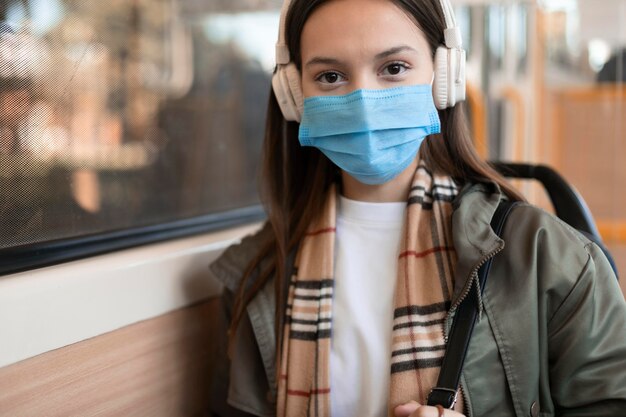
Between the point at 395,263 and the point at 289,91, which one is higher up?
the point at 289,91

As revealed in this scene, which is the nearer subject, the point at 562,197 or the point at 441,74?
the point at 441,74

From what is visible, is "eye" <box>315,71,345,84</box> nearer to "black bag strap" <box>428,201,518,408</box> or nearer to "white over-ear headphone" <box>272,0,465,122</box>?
"white over-ear headphone" <box>272,0,465,122</box>

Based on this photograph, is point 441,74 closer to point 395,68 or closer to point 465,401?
point 395,68

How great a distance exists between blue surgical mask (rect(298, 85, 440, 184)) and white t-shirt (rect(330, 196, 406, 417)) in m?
0.16

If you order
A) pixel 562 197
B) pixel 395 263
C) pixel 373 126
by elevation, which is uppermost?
pixel 373 126

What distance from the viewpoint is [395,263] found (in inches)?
54.6

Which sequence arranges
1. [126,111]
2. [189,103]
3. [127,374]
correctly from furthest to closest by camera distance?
[189,103] → [126,111] → [127,374]

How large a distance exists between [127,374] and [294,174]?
0.56 m

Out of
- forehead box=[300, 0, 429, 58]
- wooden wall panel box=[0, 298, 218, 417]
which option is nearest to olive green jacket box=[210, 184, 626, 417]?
forehead box=[300, 0, 429, 58]

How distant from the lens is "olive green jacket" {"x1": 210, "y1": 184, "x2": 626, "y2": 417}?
1.19 meters

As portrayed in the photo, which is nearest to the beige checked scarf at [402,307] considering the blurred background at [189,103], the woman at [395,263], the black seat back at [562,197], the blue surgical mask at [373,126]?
the woman at [395,263]

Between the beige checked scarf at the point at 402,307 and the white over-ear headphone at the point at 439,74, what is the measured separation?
6.7 inches

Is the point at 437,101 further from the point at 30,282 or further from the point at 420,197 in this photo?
the point at 30,282

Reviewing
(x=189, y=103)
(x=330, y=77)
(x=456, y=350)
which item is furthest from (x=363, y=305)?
(x=189, y=103)
